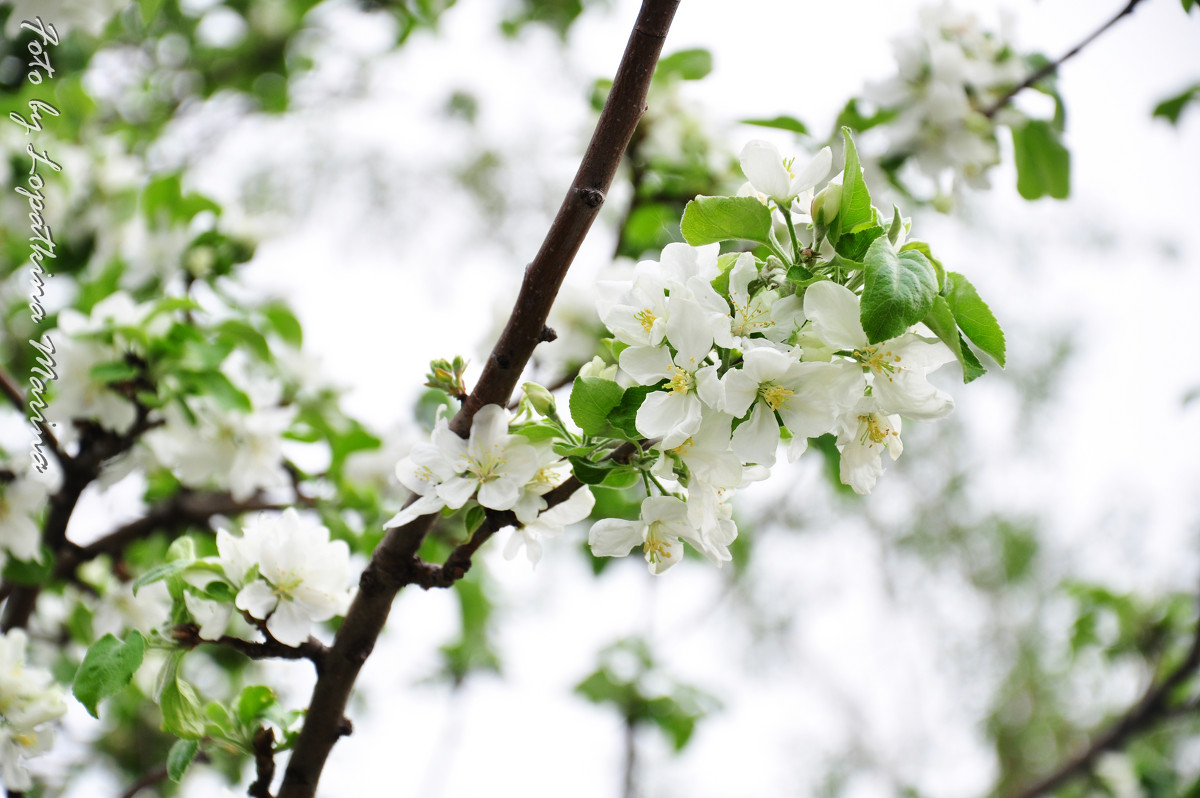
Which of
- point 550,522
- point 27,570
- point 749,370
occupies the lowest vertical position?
point 27,570

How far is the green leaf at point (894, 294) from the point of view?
0.54m

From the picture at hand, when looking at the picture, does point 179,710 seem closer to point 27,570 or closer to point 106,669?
point 106,669

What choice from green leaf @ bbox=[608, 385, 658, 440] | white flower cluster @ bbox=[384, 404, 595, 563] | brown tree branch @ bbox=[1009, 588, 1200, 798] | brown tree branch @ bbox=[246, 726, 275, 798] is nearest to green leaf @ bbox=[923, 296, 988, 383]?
green leaf @ bbox=[608, 385, 658, 440]

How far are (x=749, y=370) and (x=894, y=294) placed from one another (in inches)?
4.5

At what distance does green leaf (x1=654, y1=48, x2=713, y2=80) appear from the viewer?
168 centimetres

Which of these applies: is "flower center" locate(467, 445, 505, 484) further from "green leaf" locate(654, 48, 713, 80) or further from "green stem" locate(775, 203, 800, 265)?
"green leaf" locate(654, 48, 713, 80)

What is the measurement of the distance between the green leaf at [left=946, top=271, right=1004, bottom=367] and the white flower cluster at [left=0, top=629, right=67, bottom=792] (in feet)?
3.60

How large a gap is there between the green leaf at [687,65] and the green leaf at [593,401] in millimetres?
1228

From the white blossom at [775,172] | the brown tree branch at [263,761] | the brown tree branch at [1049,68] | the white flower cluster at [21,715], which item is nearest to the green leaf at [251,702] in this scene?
A: the brown tree branch at [263,761]

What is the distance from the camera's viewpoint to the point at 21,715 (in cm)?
96

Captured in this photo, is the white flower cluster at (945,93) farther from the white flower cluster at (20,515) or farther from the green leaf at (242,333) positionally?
the white flower cluster at (20,515)

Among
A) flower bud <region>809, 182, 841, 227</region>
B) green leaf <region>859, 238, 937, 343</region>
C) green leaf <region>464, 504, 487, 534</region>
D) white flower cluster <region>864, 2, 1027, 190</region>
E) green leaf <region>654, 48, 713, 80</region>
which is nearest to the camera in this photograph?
green leaf <region>859, 238, 937, 343</region>

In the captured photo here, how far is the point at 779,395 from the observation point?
2.01ft

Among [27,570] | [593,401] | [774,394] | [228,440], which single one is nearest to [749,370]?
[774,394]
